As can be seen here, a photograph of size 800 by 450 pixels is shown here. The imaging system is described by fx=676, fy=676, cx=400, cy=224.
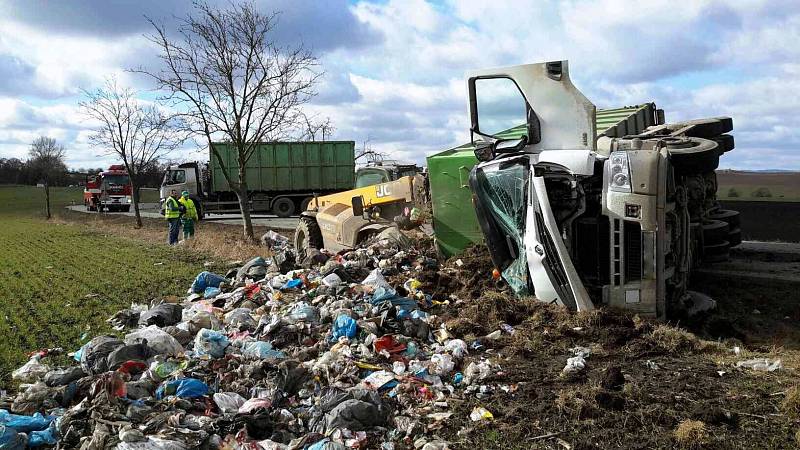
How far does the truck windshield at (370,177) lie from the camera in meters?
13.8

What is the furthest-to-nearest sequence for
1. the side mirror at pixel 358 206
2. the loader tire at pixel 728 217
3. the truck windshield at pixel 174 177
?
the truck windshield at pixel 174 177 → the side mirror at pixel 358 206 → the loader tire at pixel 728 217

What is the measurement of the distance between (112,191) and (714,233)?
35014mm

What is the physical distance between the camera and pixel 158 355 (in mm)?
5883

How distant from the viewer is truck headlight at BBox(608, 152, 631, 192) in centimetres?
602

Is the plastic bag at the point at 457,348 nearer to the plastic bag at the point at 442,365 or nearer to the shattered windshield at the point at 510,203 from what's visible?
the plastic bag at the point at 442,365

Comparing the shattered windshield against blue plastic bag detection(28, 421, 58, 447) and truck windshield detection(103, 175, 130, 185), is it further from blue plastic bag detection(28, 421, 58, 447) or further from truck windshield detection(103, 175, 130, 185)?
truck windshield detection(103, 175, 130, 185)

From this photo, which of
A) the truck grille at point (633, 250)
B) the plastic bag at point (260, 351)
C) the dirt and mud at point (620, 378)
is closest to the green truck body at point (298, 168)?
the dirt and mud at point (620, 378)

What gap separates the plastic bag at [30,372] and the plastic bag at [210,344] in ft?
4.28

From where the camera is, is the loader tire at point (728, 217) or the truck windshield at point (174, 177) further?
the truck windshield at point (174, 177)

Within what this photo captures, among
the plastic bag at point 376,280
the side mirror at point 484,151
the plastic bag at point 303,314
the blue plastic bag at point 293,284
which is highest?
the side mirror at point 484,151

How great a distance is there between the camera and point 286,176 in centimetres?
2581

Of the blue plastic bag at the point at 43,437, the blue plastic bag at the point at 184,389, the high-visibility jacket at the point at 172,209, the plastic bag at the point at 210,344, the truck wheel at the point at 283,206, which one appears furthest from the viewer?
the truck wheel at the point at 283,206

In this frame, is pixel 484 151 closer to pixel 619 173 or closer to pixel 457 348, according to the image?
pixel 619 173

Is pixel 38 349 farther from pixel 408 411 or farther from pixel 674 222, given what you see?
pixel 674 222
